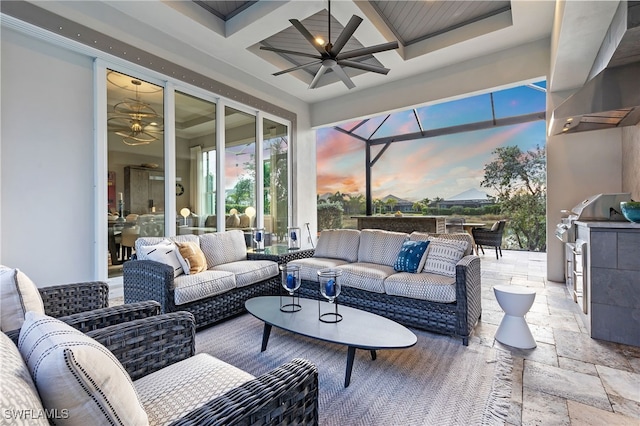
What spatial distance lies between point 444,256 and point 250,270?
2069 mm

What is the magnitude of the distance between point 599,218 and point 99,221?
18.2ft

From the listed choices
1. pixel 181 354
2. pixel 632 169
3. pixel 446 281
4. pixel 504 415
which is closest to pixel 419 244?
pixel 446 281

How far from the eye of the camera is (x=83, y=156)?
3373 millimetres

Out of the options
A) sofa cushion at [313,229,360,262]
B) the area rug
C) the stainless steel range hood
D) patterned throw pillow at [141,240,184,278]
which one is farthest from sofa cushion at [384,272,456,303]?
the stainless steel range hood

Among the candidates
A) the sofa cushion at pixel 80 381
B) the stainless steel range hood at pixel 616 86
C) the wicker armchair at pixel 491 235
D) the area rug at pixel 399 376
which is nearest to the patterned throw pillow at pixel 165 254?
the area rug at pixel 399 376

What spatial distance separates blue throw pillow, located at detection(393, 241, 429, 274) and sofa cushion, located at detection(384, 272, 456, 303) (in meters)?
0.12

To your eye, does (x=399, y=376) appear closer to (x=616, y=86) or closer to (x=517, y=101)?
(x=616, y=86)

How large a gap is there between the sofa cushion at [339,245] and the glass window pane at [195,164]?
2037 mm

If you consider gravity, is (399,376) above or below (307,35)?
below

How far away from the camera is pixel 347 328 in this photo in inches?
77.7

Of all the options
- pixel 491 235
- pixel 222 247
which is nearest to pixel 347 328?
pixel 222 247

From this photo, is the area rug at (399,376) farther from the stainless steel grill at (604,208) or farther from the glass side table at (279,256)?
the stainless steel grill at (604,208)

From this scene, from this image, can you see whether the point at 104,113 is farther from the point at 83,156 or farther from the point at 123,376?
the point at 123,376

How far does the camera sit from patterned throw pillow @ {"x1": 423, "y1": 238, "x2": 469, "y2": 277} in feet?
9.14
